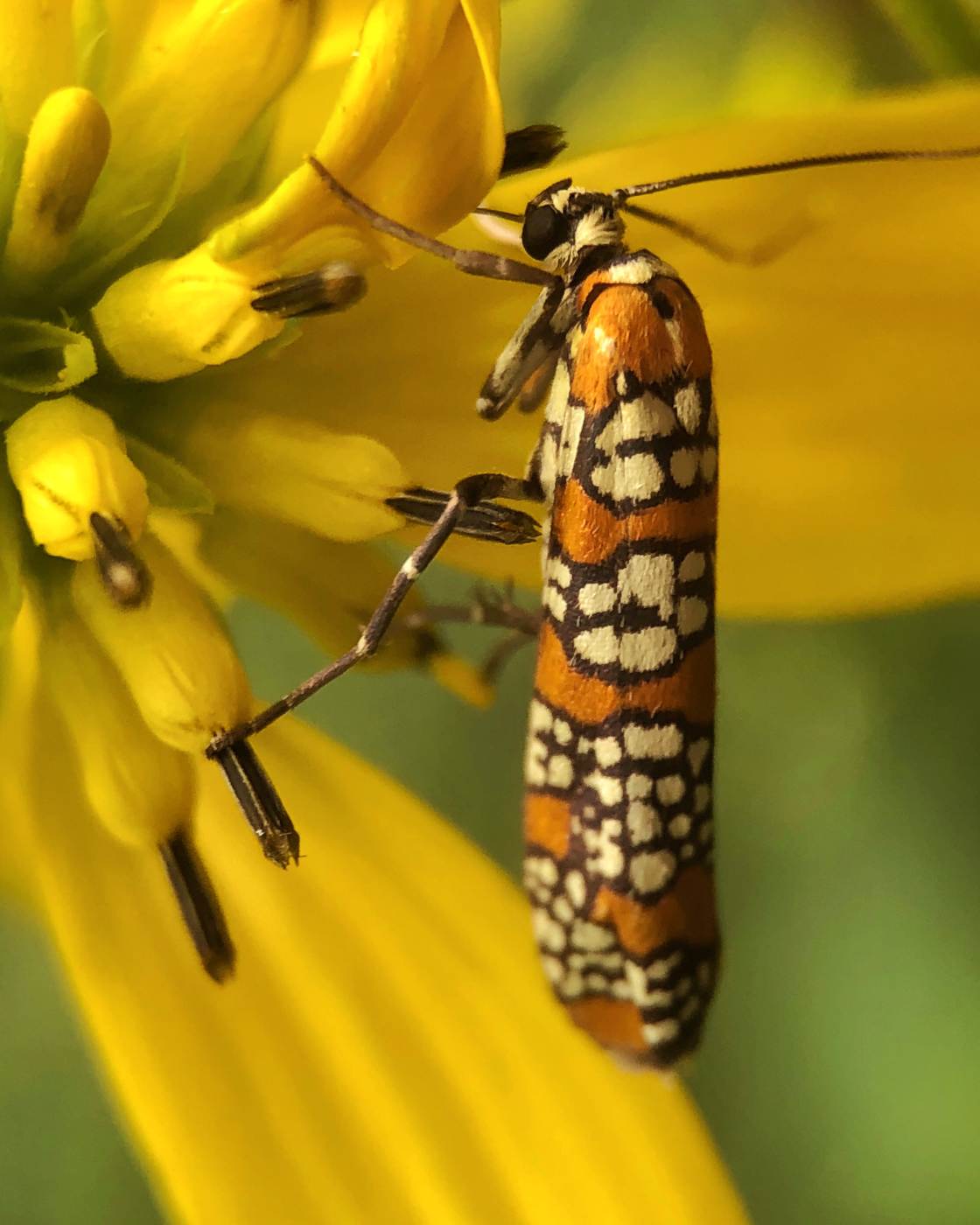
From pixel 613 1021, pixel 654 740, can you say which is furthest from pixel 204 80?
pixel 613 1021

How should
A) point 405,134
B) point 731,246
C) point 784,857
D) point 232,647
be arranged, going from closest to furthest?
1. point 405,134
2. point 232,647
3. point 731,246
4. point 784,857

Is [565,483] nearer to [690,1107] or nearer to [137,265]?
[137,265]

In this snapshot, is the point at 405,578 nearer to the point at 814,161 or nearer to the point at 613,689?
the point at 613,689

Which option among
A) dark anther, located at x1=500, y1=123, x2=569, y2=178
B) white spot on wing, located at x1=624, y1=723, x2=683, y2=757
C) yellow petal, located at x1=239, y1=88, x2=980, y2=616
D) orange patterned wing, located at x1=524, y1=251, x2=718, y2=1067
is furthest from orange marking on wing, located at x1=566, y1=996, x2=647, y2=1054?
dark anther, located at x1=500, y1=123, x2=569, y2=178

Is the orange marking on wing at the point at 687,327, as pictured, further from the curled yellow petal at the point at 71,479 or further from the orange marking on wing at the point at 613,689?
the curled yellow petal at the point at 71,479

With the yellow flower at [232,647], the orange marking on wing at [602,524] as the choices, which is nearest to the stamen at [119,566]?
the yellow flower at [232,647]

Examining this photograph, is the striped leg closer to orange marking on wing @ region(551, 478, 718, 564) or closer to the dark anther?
orange marking on wing @ region(551, 478, 718, 564)
